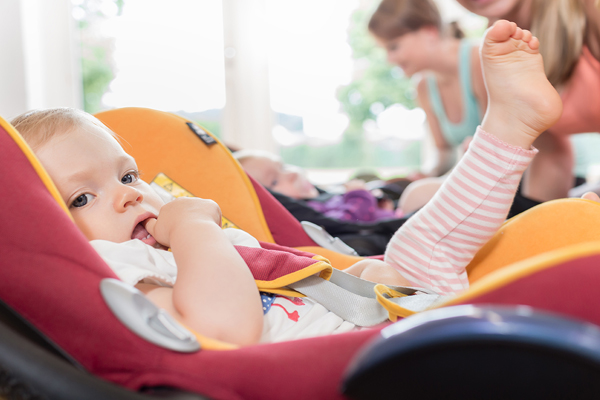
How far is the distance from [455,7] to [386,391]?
3583mm

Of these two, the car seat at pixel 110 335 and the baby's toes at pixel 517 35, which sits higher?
the baby's toes at pixel 517 35

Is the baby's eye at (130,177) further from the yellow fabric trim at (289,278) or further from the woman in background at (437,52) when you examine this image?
the woman in background at (437,52)

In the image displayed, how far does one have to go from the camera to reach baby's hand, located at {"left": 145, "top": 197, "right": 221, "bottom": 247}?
1.86ft

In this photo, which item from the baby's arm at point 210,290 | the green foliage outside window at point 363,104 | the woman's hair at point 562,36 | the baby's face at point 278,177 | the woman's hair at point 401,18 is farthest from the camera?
the green foliage outside window at point 363,104

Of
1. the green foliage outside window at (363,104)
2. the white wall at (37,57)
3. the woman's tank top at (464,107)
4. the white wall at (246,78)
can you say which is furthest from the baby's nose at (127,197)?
the green foliage outside window at (363,104)

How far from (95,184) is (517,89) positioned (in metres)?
0.60

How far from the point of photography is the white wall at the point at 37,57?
1.78 meters

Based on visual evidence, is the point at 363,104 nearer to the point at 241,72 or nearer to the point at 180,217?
the point at 241,72

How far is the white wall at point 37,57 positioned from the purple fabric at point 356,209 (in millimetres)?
1194

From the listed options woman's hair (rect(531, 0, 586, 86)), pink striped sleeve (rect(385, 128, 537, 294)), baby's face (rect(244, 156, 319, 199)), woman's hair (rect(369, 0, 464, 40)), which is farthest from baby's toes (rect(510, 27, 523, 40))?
woman's hair (rect(369, 0, 464, 40))

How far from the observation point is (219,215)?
2.02 feet

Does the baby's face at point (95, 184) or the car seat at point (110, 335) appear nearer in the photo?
the car seat at point (110, 335)

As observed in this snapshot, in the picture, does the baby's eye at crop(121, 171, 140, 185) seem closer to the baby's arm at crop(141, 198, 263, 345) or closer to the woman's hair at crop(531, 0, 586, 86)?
the baby's arm at crop(141, 198, 263, 345)

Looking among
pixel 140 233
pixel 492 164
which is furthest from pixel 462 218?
pixel 140 233
